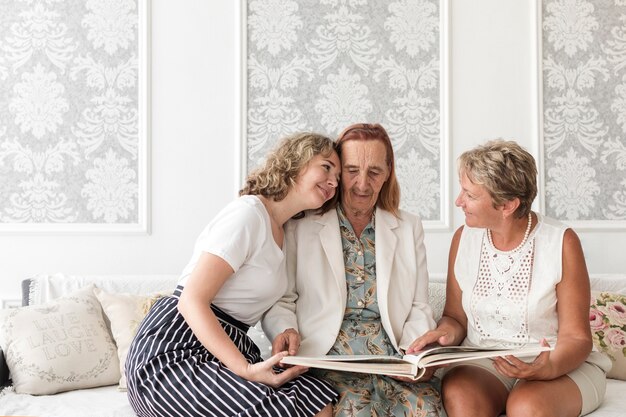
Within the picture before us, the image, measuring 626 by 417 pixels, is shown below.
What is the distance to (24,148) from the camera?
9.95 feet

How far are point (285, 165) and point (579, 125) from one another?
178 centimetres

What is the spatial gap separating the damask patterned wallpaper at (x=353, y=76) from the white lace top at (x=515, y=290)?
3.26 ft

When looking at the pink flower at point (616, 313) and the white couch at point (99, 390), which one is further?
the pink flower at point (616, 313)

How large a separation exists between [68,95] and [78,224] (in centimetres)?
60

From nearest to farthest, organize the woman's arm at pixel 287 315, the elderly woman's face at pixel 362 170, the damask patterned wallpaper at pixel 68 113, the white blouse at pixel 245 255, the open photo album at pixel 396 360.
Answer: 1. the open photo album at pixel 396 360
2. the white blouse at pixel 245 255
3. the woman's arm at pixel 287 315
4. the elderly woman's face at pixel 362 170
5. the damask patterned wallpaper at pixel 68 113

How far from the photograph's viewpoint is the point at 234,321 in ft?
6.48

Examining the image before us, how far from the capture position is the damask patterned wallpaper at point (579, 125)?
316cm

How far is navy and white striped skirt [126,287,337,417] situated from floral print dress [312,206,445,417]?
115mm

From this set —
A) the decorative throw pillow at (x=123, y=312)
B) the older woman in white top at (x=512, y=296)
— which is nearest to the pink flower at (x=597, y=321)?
the older woman in white top at (x=512, y=296)

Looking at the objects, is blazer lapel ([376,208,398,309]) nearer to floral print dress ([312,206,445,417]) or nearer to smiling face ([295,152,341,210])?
floral print dress ([312,206,445,417])

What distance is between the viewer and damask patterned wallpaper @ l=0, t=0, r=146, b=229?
303cm

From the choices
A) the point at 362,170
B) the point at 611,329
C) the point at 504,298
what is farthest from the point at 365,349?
the point at 611,329

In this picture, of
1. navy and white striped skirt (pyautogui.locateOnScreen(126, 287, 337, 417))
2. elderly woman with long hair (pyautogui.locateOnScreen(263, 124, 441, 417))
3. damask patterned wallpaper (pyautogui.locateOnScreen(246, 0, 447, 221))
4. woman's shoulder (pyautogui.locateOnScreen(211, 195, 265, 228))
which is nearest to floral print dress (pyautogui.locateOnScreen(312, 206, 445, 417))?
elderly woman with long hair (pyautogui.locateOnScreen(263, 124, 441, 417))

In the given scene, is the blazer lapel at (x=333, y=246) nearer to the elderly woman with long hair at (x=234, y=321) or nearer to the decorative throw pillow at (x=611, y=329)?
the elderly woman with long hair at (x=234, y=321)
